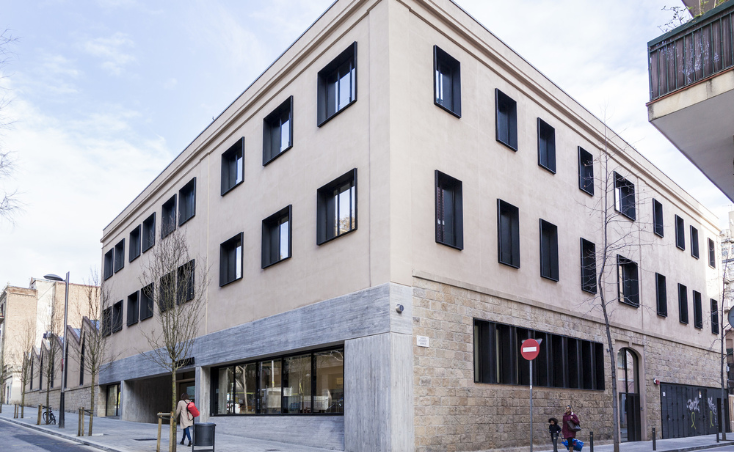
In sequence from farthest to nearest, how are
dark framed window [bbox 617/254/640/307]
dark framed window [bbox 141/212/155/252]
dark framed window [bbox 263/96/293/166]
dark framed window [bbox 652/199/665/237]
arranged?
dark framed window [bbox 141/212/155/252]
dark framed window [bbox 652/199/665/237]
dark framed window [bbox 617/254/640/307]
dark framed window [bbox 263/96/293/166]

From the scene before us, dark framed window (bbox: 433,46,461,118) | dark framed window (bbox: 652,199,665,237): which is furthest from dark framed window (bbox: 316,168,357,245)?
dark framed window (bbox: 652,199,665,237)

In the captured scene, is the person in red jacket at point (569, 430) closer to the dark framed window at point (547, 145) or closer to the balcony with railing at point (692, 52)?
the dark framed window at point (547, 145)

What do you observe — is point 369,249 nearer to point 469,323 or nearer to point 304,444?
point 469,323

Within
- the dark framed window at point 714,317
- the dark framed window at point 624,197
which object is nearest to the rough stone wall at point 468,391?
the dark framed window at point 624,197

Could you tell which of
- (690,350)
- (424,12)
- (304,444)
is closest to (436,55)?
(424,12)

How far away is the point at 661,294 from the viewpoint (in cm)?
3203

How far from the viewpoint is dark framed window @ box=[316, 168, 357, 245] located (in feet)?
63.4

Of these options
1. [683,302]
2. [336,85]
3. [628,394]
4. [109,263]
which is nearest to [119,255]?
[109,263]

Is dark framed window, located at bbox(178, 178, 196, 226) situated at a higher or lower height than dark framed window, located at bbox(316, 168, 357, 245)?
higher

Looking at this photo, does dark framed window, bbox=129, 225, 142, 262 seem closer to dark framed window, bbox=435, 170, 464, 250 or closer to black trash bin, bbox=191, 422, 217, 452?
dark framed window, bbox=435, 170, 464, 250

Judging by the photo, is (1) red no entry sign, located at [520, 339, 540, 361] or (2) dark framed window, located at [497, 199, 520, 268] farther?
(2) dark framed window, located at [497, 199, 520, 268]

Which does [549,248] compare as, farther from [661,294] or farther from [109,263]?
[109,263]

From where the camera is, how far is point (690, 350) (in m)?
34.2

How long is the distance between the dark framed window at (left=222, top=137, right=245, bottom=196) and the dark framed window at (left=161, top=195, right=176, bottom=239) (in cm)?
519
